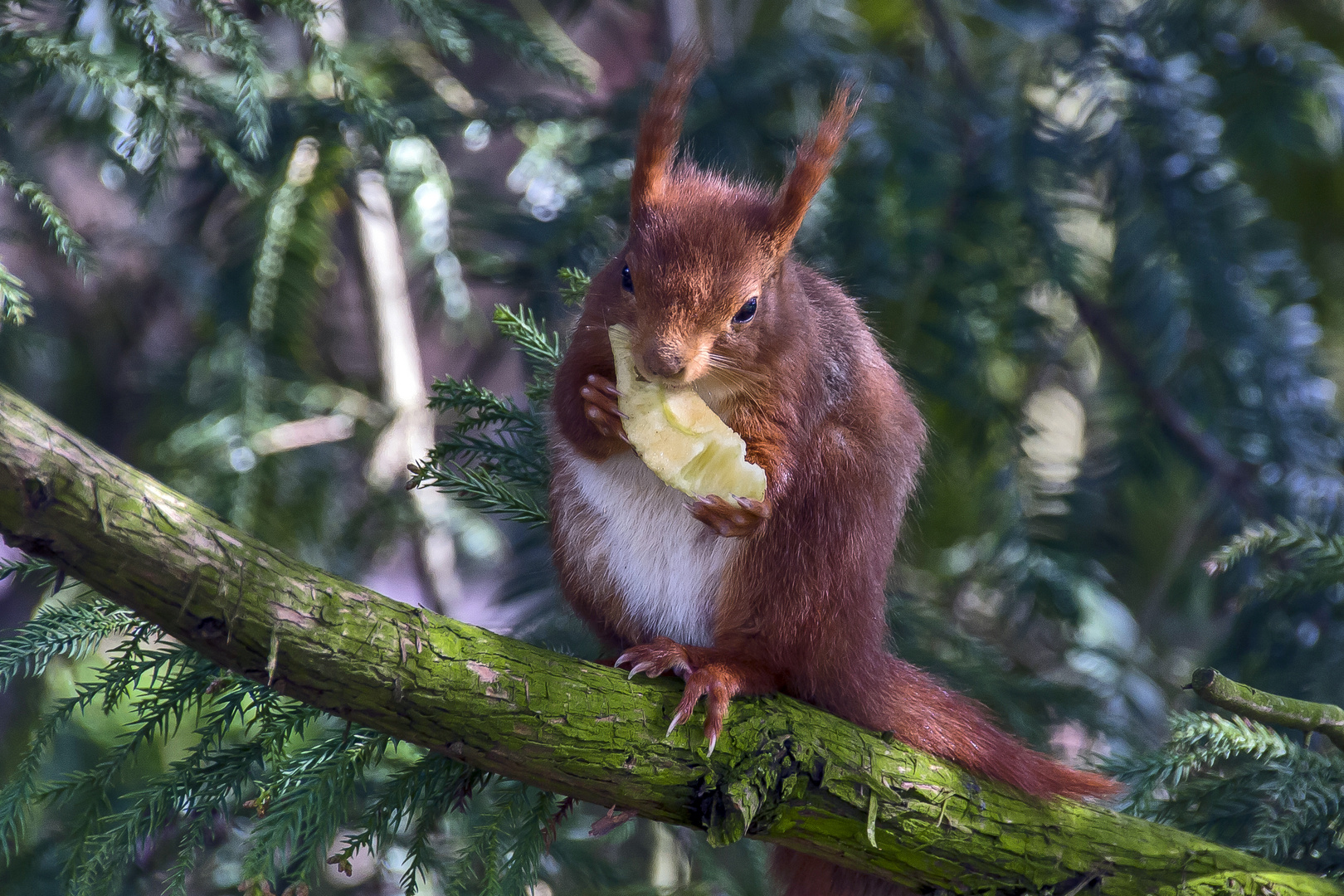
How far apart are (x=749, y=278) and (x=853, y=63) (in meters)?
1.24

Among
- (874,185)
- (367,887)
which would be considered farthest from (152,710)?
(874,185)

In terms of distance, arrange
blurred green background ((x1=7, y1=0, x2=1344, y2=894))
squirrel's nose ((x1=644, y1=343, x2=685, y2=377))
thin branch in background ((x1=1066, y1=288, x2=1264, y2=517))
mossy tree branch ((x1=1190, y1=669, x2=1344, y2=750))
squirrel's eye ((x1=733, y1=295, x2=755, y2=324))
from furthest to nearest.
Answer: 1. thin branch in background ((x1=1066, y1=288, x2=1264, y2=517))
2. blurred green background ((x1=7, y1=0, x2=1344, y2=894))
3. squirrel's eye ((x1=733, y1=295, x2=755, y2=324))
4. squirrel's nose ((x1=644, y1=343, x2=685, y2=377))
5. mossy tree branch ((x1=1190, y1=669, x2=1344, y2=750))

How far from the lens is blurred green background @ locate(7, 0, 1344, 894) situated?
2152 millimetres

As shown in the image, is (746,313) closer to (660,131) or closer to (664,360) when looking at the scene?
(664,360)

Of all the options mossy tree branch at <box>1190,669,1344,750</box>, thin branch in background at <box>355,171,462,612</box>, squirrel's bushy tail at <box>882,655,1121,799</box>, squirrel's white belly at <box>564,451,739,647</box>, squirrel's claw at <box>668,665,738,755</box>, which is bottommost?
thin branch in background at <box>355,171,462,612</box>

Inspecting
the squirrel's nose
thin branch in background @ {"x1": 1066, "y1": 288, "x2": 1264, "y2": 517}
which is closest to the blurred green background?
thin branch in background @ {"x1": 1066, "y1": 288, "x2": 1264, "y2": 517}

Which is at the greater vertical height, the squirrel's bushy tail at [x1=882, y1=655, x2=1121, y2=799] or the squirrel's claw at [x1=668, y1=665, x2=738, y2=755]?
the squirrel's claw at [x1=668, y1=665, x2=738, y2=755]

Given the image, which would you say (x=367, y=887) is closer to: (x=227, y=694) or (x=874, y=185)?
(x=227, y=694)

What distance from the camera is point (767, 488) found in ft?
4.63

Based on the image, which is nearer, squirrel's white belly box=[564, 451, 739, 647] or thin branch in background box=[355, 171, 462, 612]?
squirrel's white belly box=[564, 451, 739, 647]

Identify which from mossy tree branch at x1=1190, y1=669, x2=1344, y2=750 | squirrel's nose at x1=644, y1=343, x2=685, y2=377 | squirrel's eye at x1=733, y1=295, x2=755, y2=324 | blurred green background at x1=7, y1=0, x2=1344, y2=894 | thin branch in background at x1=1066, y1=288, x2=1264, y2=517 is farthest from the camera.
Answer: thin branch in background at x1=1066, y1=288, x2=1264, y2=517

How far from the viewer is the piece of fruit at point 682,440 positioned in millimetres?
1366

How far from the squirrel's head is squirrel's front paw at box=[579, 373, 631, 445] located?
0.08 meters

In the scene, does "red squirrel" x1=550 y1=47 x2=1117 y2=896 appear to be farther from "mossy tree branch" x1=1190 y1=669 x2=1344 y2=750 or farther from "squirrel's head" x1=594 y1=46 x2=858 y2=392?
"mossy tree branch" x1=1190 y1=669 x2=1344 y2=750
